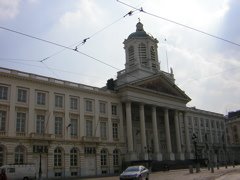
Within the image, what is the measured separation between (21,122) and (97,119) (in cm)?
1367

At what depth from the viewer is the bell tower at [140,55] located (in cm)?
6500

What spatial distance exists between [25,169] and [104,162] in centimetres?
1811

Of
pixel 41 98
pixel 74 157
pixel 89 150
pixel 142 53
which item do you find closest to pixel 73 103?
pixel 41 98

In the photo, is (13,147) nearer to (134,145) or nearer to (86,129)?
(86,129)

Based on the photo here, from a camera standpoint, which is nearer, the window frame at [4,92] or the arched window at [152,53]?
the window frame at [4,92]

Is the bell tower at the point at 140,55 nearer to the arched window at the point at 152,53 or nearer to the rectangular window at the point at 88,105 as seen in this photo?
the arched window at the point at 152,53

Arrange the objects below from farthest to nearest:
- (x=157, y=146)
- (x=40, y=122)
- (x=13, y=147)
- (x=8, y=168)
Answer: (x=157, y=146)
(x=40, y=122)
(x=13, y=147)
(x=8, y=168)

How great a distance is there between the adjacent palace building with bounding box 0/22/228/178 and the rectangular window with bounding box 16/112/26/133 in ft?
0.44

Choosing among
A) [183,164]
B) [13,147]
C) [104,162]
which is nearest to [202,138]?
[183,164]

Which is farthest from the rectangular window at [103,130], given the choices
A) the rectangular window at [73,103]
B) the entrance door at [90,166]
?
the rectangular window at [73,103]

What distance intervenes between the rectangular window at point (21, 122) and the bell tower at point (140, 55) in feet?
78.7

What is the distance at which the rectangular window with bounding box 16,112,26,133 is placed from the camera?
1748 inches

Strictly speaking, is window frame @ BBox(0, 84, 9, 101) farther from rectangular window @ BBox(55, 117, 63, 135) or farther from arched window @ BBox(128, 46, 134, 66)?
arched window @ BBox(128, 46, 134, 66)

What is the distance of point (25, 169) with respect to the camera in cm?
3841
